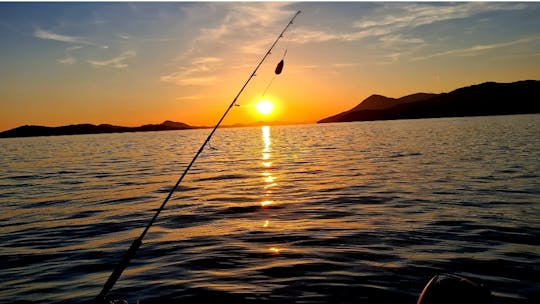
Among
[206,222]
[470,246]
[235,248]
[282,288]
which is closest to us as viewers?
[282,288]

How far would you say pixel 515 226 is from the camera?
9.92 m

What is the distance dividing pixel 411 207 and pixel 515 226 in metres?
3.14

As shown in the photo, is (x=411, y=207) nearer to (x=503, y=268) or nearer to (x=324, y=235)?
(x=324, y=235)

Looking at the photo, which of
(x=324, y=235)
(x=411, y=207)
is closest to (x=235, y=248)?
(x=324, y=235)

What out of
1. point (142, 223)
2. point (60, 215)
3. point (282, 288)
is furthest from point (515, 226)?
point (60, 215)

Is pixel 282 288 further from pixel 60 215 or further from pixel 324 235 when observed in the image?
pixel 60 215

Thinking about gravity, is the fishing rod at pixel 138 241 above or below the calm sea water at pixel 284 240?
above

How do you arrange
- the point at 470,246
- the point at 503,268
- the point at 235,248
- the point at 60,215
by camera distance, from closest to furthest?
1. the point at 503,268
2. the point at 470,246
3. the point at 235,248
4. the point at 60,215

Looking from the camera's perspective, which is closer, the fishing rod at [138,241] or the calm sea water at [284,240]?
the fishing rod at [138,241]

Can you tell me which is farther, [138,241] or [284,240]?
[284,240]

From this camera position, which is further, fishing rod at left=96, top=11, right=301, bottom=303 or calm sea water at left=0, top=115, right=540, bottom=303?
calm sea water at left=0, top=115, right=540, bottom=303

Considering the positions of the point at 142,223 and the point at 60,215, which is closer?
the point at 142,223

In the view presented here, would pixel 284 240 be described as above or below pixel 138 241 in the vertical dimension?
below

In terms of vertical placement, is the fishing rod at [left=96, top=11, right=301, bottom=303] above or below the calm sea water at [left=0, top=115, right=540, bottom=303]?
above
